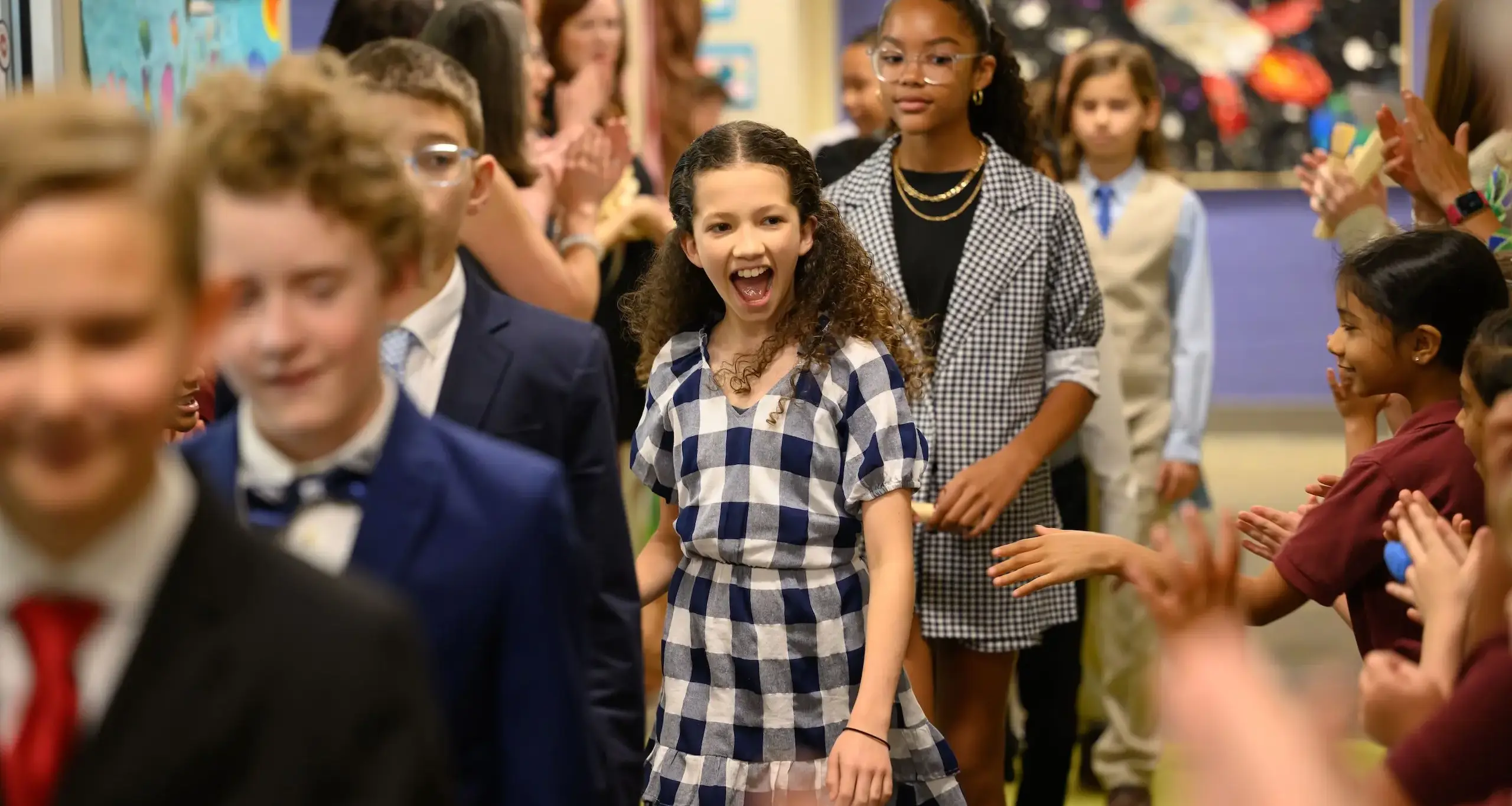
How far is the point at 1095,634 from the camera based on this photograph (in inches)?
180

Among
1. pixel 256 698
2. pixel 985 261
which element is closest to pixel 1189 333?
pixel 985 261

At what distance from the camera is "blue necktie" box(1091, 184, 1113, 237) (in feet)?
→ 14.6

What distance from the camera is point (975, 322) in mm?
3250

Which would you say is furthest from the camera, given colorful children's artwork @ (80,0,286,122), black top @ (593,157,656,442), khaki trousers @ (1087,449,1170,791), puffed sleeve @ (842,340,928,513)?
khaki trousers @ (1087,449,1170,791)

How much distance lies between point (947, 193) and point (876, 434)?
3.33 feet

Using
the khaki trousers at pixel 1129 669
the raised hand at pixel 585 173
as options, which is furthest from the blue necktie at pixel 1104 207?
the raised hand at pixel 585 173

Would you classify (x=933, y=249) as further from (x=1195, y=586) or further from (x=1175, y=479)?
(x=1195, y=586)

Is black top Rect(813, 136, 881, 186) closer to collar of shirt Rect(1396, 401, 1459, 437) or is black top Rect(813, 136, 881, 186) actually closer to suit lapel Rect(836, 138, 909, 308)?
suit lapel Rect(836, 138, 909, 308)

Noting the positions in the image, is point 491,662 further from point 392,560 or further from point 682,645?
point 682,645

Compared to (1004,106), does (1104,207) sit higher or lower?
lower

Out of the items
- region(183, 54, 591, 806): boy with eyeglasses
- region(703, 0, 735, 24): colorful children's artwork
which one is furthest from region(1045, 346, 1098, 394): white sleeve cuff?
region(703, 0, 735, 24): colorful children's artwork

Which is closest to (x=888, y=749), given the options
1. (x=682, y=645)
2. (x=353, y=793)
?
(x=682, y=645)

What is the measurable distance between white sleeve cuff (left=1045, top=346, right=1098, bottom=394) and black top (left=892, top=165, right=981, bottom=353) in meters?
0.23

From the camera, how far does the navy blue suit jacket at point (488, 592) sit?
1.47 metres
